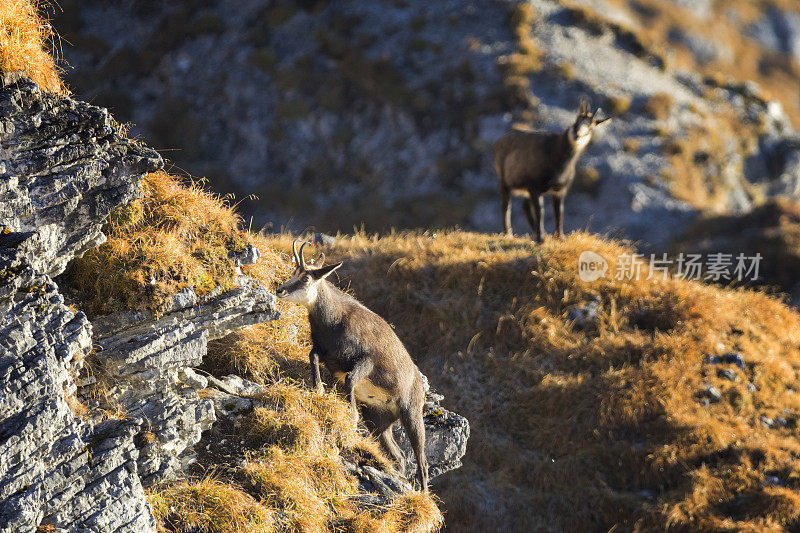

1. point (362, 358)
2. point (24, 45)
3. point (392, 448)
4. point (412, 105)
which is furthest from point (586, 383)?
point (412, 105)

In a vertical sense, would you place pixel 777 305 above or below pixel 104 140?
below

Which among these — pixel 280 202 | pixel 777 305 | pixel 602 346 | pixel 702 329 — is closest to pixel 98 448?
pixel 602 346

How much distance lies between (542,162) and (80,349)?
440 inches

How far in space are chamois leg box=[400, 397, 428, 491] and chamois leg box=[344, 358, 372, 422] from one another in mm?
733

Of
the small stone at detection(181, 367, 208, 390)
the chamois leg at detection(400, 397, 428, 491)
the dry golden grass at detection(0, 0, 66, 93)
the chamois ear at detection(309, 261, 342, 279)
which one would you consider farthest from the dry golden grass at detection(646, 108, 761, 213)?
the dry golden grass at detection(0, 0, 66, 93)

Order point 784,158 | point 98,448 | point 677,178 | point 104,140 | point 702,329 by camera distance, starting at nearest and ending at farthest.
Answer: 1. point 98,448
2. point 104,140
3. point 702,329
4. point 677,178
5. point 784,158

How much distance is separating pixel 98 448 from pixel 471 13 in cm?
3398

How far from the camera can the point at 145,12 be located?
133 feet

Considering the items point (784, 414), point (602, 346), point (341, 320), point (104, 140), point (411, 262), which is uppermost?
point (104, 140)

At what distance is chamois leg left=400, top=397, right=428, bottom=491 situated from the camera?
971cm

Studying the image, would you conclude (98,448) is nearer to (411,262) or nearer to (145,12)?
(411,262)

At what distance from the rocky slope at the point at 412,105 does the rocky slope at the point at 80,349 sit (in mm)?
22383

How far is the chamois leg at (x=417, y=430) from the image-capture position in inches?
382

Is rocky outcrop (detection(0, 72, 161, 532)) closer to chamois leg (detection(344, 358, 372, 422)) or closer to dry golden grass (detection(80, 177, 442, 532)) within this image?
dry golden grass (detection(80, 177, 442, 532))
